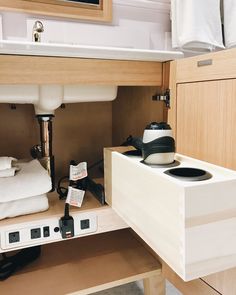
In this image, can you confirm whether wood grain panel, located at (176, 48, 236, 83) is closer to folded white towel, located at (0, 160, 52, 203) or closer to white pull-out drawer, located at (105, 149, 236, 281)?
white pull-out drawer, located at (105, 149, 236, 281)

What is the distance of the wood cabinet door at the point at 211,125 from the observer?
0.64m

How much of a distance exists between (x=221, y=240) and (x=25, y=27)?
3.32ft

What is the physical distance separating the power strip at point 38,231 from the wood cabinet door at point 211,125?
328 millimetres

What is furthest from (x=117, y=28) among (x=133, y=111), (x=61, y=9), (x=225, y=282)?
(x=225, y=282)

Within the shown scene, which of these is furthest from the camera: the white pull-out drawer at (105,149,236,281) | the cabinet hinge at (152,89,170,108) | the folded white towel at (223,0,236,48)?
the folded white towel at (223,0,236,48)

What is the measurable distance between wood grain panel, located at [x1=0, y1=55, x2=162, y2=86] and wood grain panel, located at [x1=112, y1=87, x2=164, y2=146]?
3.5 inches

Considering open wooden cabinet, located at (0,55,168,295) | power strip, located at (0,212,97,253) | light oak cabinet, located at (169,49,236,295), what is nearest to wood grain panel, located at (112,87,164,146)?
open wooden cabinet, located at (0,55,168,295)

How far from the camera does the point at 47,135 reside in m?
1.02

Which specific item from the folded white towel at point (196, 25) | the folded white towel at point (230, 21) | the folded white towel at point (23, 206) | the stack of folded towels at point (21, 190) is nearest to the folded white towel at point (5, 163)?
the stack of folded towels at point (21, 190)

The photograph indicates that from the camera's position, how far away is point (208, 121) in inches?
27.5

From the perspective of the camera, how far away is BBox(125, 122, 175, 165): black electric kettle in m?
0.65

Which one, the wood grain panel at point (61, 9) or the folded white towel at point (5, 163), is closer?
the folded white towel at point (5, 163)

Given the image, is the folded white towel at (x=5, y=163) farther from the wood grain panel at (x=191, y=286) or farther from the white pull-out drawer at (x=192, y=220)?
the wood grain panel at (x=191, y=286)

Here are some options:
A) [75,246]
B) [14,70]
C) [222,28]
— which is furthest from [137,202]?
[222,28]
